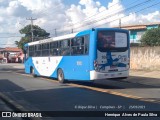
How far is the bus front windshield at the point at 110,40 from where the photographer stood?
18297 millimetres

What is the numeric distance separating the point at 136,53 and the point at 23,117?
23.1m

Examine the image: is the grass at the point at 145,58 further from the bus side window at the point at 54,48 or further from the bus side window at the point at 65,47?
the bus side window at the point at 65,47

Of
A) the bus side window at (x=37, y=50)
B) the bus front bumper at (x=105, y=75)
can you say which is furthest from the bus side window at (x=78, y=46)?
the bus side window at (x=37, y=50)

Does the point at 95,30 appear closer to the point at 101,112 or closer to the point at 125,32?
the point at 125,32

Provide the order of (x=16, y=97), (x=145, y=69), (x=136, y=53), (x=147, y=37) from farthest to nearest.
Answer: (x=147, y=37), (x=136, y=53), (x=145, y=69), (x=16, y=97)

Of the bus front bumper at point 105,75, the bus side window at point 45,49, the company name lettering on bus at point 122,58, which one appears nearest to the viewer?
the bus front bumper at point 105,75

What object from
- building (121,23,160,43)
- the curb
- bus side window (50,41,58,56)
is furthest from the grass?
building (121,23,160,43)

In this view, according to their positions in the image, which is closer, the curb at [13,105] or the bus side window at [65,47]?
the curb at [13,105]

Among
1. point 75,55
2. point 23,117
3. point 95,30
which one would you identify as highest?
point 95,30

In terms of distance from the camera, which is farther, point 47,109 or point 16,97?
point 16,97

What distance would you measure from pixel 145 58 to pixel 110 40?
1306 centimetres

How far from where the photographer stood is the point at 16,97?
15.4 metres

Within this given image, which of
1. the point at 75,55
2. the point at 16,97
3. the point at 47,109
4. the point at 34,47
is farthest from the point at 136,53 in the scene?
the point at 47,109

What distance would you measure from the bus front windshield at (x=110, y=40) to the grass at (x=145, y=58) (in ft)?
35.6
